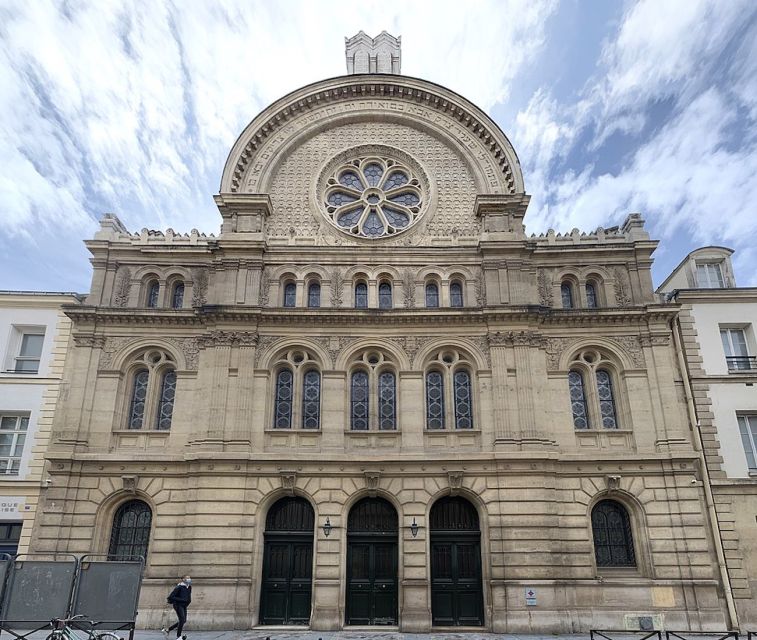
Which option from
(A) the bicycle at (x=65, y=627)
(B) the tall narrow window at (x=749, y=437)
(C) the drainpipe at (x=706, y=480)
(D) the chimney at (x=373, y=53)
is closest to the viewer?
(A) the bicycle at (x=65, y=627)

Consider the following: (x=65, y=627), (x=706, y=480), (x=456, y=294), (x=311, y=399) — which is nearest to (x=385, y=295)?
(x=456, y=294)

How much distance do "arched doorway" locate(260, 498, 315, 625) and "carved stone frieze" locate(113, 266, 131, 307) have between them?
10692 mm

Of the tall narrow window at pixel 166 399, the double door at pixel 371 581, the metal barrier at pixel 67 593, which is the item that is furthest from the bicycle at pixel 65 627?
the tall narrow window at pixel 166 399

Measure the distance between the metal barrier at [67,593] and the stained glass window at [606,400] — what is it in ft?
57.5

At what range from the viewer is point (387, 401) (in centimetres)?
2350

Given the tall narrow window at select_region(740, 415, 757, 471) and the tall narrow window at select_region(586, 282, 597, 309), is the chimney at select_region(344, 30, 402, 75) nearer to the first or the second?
the tall narrow window at select_region(586, 282, 597, 309)

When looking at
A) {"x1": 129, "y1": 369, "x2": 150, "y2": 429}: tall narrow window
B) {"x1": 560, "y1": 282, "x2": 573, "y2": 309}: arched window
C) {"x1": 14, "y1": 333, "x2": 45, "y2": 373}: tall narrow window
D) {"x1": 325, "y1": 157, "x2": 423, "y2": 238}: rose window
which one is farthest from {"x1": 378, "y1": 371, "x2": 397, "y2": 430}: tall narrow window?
{"x1": 14, "y1": 333, "x2": 45, "y2": 373}: tall narrow window

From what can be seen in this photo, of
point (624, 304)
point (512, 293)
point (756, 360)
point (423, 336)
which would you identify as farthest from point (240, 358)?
point (756, 360)

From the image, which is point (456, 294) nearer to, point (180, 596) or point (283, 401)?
point (283, 401)

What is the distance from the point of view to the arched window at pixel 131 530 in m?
21.7

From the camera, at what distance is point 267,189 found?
26781 millimetres

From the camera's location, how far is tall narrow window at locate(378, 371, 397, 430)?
912 inches

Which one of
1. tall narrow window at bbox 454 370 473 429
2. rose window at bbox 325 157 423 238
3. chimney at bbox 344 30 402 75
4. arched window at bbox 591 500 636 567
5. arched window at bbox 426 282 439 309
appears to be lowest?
arched window at bbox 591 500 636 567

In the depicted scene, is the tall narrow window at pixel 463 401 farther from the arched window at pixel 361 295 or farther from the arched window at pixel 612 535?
the arched window at pixel 612 535
